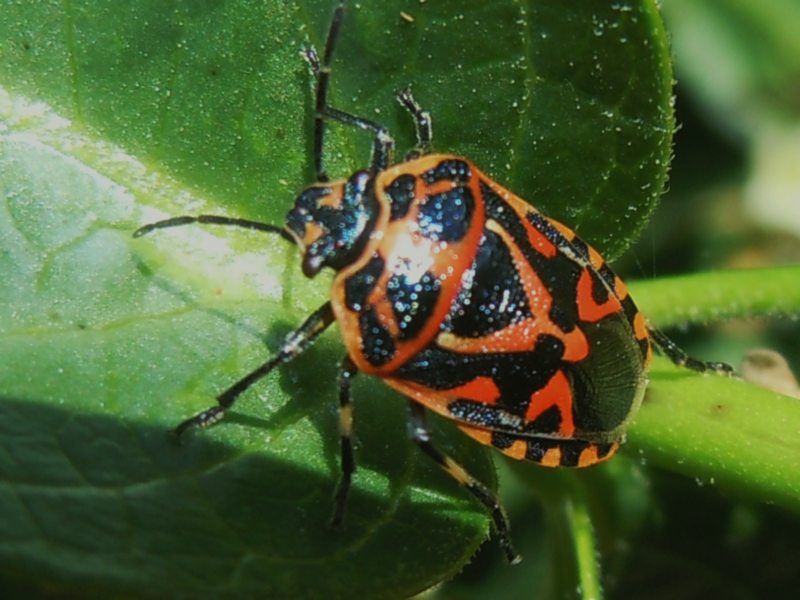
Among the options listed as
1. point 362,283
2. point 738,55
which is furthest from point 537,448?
point 738,55

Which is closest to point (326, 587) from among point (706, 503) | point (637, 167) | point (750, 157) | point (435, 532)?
point (435, 532)

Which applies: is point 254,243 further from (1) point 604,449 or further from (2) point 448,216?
(1) point 604,449

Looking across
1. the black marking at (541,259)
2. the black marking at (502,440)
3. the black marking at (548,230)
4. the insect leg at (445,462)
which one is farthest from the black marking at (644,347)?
the insect leg at (445,462)

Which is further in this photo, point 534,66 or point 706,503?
point 706,503

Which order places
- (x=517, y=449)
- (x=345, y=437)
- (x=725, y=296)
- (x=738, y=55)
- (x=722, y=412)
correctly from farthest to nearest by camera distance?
(x=738, y=55), (x=725, y=296), (x=517, y=449), (x=722, y=412), (x=345, y=437)

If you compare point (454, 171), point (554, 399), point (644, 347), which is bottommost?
point (554, 399)

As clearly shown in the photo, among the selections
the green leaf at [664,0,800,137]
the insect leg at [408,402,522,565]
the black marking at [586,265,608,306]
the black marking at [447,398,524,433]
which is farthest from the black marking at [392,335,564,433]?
the green leaf at [664,0,800,137]

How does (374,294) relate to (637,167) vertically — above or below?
below

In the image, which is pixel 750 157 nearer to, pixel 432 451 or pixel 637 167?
pixel 637 167
